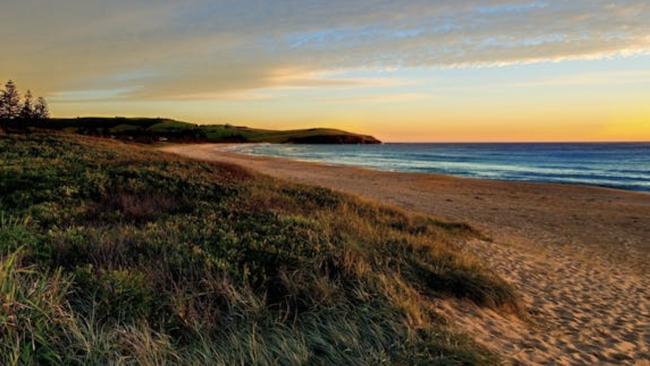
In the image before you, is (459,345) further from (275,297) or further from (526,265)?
(526,265)

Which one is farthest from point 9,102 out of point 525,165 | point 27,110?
point 525,165

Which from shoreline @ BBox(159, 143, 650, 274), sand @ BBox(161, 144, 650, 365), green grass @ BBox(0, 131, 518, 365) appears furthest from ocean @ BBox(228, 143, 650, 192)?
green grass @ BBox(0, 131, 518, 365)

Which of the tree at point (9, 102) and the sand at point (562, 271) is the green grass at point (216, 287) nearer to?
the sand at point (562, 271)

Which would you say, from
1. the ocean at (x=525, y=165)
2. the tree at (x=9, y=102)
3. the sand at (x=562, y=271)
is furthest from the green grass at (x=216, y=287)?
the tree at (x=9, y=102)

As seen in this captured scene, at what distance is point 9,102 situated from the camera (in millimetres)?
81938

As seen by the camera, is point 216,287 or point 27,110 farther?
point 27,110

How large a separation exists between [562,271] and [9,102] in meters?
98.4

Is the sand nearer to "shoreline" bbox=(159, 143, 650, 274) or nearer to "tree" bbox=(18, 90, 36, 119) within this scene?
"shoreline" bbox=(159, 143, 650, 274)

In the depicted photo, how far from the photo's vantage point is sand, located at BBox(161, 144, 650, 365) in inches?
231

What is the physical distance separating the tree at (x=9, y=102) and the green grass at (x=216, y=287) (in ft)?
294

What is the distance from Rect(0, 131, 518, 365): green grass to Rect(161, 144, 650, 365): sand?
0.77 metres

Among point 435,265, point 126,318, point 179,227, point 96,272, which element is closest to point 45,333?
point 126,318

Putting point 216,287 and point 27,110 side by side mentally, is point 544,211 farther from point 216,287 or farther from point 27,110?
point 27,110

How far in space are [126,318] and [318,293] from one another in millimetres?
2243
